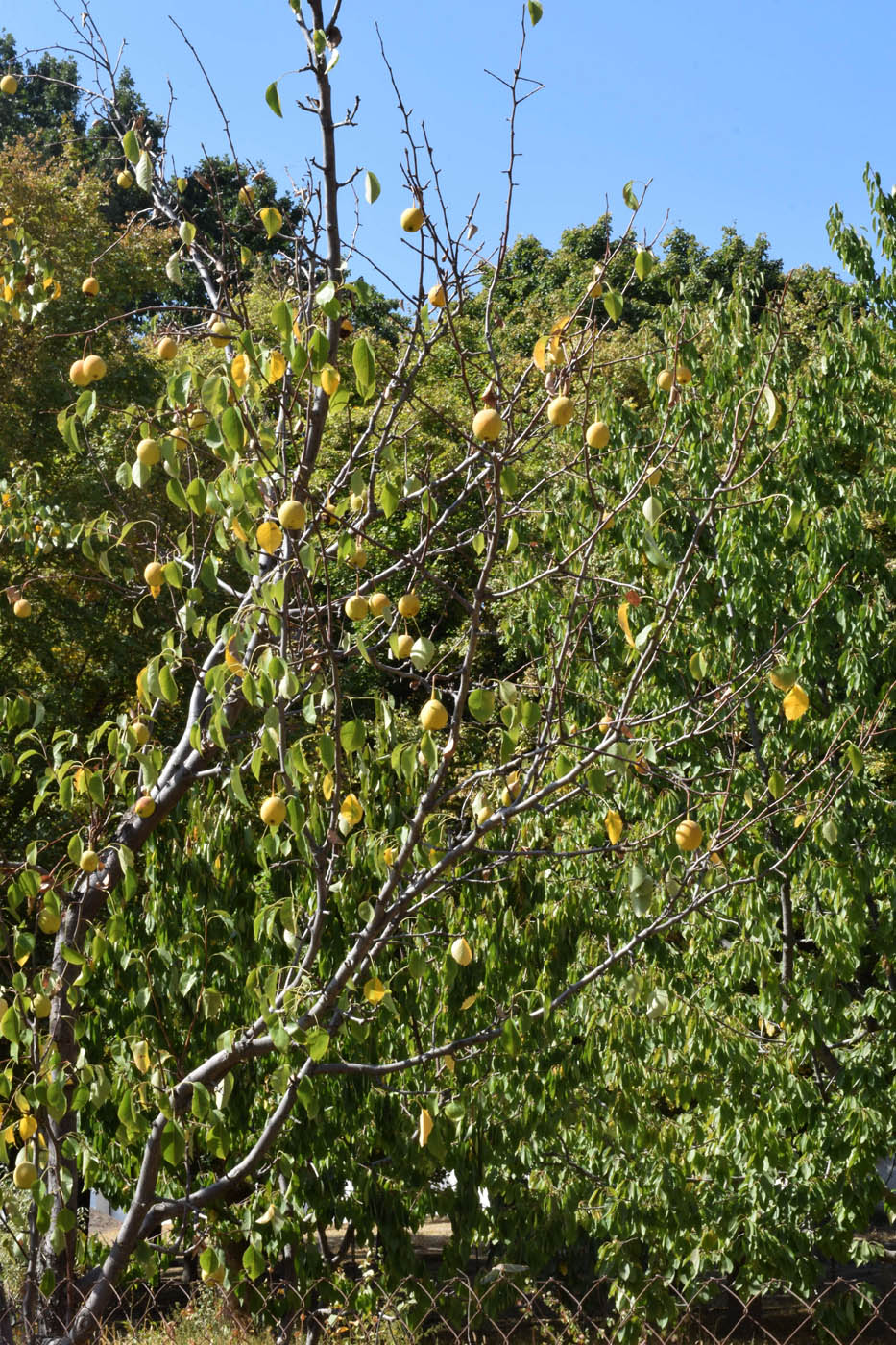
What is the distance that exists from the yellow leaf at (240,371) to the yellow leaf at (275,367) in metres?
0.04

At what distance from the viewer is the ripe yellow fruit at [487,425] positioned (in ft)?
6.72

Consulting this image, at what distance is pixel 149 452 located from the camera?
2.21 m

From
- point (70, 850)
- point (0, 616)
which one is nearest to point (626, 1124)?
point (70, 850)

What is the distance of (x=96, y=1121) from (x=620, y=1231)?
248 cm

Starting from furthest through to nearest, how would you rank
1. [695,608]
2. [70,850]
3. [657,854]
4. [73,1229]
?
[695,608] < [657,854] < [73,1229] < [70,850]

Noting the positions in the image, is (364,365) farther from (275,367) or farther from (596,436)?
(596,436)

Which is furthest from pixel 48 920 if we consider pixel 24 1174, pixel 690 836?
pixel 690 836

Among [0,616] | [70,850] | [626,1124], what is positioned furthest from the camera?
[0,616]

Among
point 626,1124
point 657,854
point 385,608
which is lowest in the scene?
point 626,1124

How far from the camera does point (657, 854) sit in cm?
509

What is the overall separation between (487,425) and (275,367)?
39cm

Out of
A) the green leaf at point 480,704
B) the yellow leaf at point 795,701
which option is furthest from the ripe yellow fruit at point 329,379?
the yellow leaf at point 795,701

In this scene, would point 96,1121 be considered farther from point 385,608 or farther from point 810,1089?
point 385,608

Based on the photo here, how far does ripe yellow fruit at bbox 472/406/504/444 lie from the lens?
2047mm
